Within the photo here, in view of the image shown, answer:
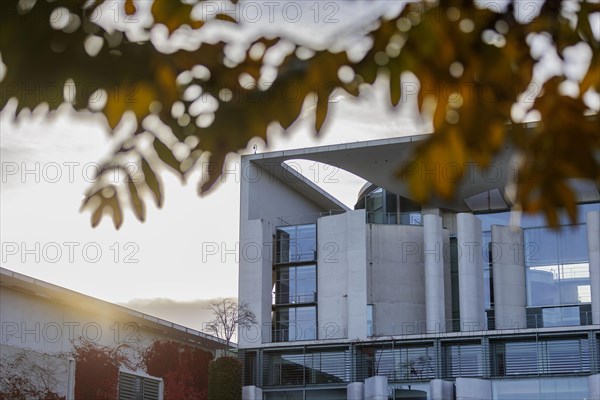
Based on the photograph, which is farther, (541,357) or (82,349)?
(541,357)

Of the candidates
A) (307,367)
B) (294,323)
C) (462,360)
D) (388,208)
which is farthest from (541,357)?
(388,208)

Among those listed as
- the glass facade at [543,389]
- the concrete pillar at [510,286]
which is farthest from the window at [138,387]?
Answer: the concrete pillar at [510,286]

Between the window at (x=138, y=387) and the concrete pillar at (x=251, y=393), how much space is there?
7050 mm

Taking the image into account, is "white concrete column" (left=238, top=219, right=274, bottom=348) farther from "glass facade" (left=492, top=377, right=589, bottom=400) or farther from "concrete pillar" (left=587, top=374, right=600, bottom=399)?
"concrete pillar" (left=587, top=374, right=600, bottom=399)

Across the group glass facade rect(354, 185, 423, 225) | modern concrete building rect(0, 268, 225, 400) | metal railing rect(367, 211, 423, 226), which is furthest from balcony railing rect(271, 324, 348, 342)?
modern concrete building rect(0, 268, 225, 400)

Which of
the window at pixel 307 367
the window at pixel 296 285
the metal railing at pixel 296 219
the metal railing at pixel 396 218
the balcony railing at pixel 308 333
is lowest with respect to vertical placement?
the window at pixel 307 367

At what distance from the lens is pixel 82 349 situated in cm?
3156

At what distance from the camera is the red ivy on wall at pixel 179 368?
1410 inches

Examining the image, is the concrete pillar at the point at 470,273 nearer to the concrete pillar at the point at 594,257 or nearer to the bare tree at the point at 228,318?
the concrete pillar at the point at 594,257

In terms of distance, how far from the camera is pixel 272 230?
4619 centimetres

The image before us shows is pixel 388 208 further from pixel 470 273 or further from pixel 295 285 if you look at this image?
pixel 470 273

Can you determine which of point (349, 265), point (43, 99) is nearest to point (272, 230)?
point (349, 265)

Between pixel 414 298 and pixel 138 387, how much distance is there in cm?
1424

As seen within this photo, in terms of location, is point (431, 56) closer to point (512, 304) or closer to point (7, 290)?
point (7, 290)
